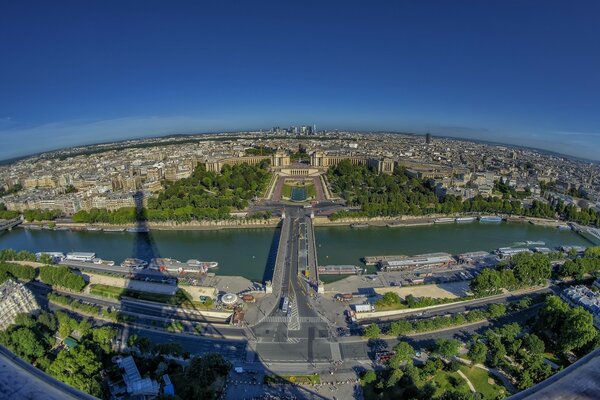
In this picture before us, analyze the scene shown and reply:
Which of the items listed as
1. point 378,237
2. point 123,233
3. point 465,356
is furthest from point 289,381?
point 123,233

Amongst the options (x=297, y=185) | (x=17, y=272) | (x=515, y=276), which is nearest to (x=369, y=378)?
(x=515, y=276)

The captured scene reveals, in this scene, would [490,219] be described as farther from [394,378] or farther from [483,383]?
[394,378]

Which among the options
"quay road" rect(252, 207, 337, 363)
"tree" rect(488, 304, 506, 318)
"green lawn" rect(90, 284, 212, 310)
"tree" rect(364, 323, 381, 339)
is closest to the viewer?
"quay road" rect(252, 207, 337, 363)

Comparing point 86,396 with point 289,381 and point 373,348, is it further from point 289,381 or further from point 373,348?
point 373,348

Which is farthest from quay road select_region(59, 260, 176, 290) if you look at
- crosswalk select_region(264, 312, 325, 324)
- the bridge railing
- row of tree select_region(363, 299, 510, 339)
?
row of tree select_region(363, 299, 510, 339)

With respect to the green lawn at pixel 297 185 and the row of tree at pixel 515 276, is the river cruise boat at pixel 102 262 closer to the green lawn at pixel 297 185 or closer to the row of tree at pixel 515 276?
the green lawn at pixel 297 185

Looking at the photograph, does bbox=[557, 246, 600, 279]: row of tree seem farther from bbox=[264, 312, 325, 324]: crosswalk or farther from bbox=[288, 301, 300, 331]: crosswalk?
bbox=[288, 301, 300, 331]: crosswalk
